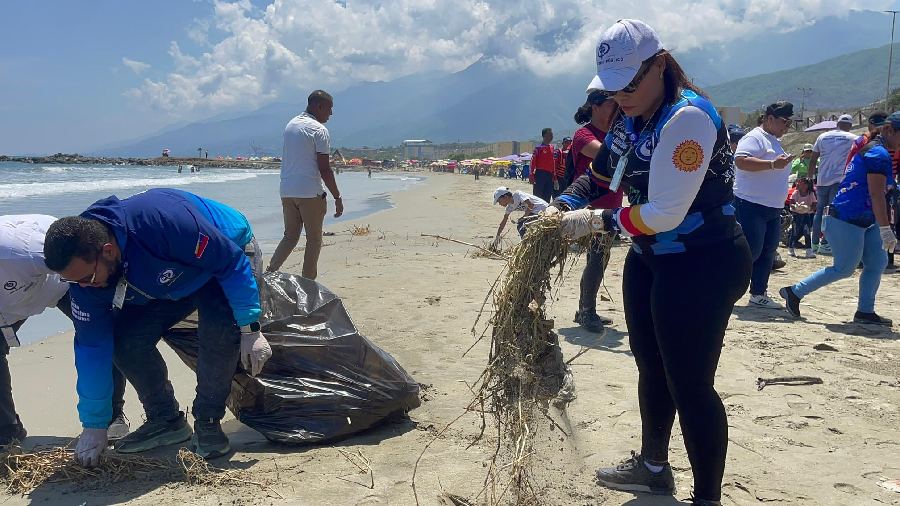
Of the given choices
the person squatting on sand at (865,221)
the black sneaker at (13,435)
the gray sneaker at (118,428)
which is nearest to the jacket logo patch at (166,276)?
the gray sneaker at (118,428)

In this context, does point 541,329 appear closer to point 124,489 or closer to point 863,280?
point 124,489

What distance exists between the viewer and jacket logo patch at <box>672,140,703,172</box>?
1.89m

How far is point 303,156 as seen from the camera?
5.72 meters

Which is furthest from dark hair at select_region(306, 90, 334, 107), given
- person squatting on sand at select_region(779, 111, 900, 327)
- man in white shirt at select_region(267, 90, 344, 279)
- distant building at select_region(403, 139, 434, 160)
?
distant building at select_region(403, 139, 434, 160)

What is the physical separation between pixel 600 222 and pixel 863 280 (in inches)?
155

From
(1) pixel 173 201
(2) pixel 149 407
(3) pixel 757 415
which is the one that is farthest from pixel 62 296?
(3) pixel 757 415

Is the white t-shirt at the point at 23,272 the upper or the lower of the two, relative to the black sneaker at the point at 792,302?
upper

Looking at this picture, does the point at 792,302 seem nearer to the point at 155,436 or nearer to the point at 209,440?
the point at 209,440

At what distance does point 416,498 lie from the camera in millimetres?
2357

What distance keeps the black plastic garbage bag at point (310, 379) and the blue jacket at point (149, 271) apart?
320mm

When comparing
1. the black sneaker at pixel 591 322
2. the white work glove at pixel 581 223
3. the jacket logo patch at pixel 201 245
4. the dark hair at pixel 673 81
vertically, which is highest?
the dark hair at pixel 673 81

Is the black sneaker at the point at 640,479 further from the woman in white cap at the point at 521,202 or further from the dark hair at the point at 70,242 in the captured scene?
the dark hair at the point at 70,242

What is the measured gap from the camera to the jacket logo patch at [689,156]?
1895 millimetres

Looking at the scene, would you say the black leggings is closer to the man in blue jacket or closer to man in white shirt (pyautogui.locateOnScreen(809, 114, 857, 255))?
the man in blue jacket
